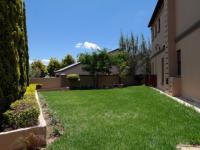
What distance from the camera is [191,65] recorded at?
561 inches

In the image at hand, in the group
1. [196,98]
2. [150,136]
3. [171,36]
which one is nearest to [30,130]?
[150,136]

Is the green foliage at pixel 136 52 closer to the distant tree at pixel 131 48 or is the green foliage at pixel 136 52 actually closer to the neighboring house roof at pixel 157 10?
→ the distant tree at pixel 131 48

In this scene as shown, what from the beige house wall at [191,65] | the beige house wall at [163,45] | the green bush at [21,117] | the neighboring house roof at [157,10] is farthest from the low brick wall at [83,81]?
the green bush at [21,117]

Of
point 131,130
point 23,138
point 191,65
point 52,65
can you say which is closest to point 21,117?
point 23,138

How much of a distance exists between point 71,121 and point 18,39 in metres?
3.01

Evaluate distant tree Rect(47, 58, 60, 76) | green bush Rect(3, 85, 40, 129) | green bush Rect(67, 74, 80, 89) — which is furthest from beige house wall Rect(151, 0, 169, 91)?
distant tree Rect(47, 58, 60, 76)

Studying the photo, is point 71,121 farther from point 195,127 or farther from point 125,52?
point 125,52

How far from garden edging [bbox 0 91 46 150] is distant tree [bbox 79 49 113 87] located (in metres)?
27.2

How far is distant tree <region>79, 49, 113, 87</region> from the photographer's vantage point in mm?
33969

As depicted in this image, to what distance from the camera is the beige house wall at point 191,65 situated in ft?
43.4

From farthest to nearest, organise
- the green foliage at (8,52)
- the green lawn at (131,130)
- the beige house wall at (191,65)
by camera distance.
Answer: the beige house wall at (191,65) < the green foliage at (8,52) < the green lawn at (131,130)

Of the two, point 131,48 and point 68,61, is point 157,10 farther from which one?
point 68,61

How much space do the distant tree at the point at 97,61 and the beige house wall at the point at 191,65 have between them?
17612mm

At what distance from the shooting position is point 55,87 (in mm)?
34094
